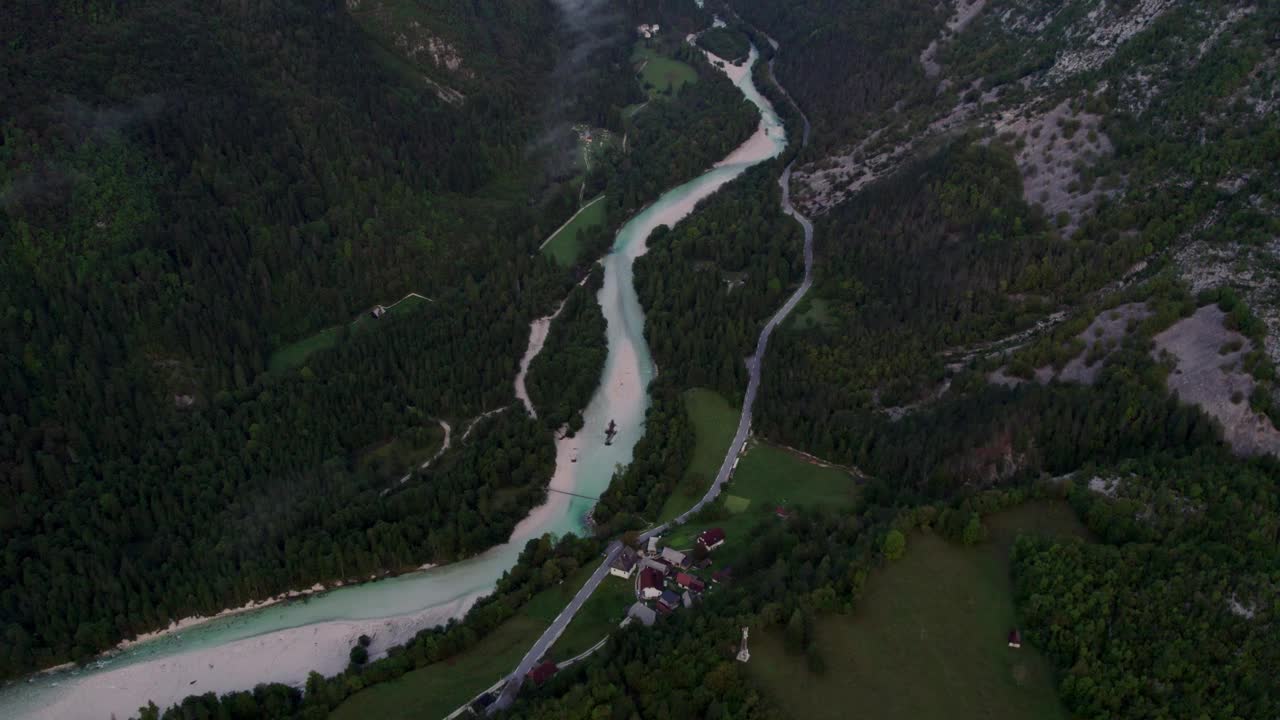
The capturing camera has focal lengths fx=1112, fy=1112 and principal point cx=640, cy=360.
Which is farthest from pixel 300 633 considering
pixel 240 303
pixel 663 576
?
pixel 240 303

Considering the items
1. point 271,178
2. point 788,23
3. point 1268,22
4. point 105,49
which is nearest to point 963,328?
point 1268,22

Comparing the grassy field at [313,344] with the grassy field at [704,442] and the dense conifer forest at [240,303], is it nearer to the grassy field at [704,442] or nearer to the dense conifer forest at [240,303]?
the dense conifer forest at [240,303]

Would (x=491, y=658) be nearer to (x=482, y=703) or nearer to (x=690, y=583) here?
(x=482, y=703)

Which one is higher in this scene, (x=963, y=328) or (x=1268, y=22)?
(x=1268, y=22)

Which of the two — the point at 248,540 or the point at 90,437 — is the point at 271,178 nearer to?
the point at 90,437

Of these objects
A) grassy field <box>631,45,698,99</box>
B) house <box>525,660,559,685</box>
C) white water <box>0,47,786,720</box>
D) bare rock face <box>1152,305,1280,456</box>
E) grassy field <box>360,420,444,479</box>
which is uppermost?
grassy field <box>631,45,698,99</box>

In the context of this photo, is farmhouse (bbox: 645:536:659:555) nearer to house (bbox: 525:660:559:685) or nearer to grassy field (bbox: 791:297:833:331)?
house (bbox: 525:660:559:685)

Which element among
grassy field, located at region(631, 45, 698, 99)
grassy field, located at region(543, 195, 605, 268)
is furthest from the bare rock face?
grassy field, located at region(631, 45, 698, 99)
